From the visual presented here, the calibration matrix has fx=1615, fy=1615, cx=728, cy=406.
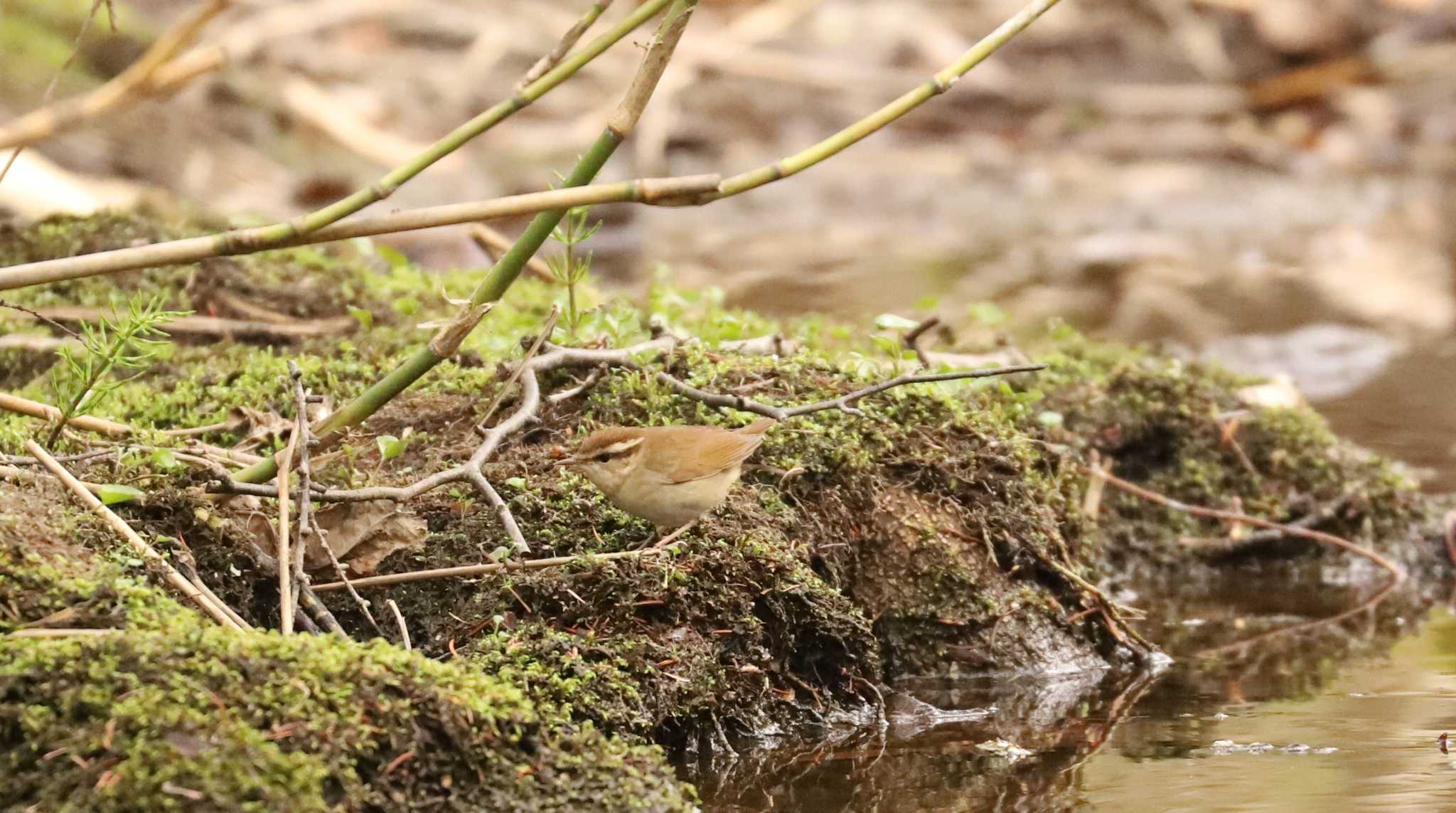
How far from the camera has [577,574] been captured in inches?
145

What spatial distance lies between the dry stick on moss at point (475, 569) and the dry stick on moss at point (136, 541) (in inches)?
11.3

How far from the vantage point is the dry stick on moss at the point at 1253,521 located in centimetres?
550

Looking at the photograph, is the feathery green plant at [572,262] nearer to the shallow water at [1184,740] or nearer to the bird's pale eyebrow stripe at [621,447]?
the bird's pale eyebrow stripe at [621,447]

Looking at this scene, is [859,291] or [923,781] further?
[859,291]

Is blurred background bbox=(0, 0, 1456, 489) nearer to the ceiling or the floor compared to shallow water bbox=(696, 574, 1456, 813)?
nearer to the ceiling

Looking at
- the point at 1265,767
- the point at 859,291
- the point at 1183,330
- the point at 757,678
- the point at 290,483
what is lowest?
the point at 1265,767

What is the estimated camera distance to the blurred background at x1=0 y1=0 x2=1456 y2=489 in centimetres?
1231

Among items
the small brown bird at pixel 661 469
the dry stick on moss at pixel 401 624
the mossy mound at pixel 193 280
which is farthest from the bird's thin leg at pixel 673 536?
the mossy mound at pixel 193 280

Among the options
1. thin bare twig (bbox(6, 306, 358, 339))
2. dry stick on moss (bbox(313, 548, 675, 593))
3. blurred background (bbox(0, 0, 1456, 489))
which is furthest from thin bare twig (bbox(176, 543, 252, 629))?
blurred background (bbox(0, 0, 1456, 489))

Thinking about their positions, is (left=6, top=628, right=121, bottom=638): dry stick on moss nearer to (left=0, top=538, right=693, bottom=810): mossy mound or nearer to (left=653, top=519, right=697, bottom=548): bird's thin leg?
(left=0, top=538, right=693, bottom=810): mossy mound

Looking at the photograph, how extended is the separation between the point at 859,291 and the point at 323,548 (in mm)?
7358

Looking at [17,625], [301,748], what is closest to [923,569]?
[301,748]

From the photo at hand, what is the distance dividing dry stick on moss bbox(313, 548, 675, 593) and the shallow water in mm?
563

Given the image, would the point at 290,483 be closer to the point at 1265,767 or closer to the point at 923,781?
the point at 923,781
